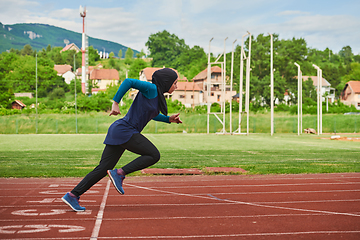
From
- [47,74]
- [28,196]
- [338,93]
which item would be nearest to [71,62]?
[47,74]

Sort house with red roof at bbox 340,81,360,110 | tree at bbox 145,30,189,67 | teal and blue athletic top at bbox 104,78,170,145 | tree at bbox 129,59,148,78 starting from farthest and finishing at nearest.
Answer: tree at bbox 145,30,189,67
tree at bbox 129,59,148,78
house with red roof at bbox 340,81,360,110
teal and blue athletic top at bbox 104,78,170,145

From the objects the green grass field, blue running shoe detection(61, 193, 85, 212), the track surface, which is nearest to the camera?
the track surface

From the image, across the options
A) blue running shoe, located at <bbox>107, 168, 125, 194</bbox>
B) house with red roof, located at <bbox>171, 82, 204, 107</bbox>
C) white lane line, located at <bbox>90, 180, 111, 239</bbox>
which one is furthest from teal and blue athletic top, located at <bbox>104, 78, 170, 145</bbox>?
house with red roof, located at <bbox>171, 82, 204, 107</bbox>

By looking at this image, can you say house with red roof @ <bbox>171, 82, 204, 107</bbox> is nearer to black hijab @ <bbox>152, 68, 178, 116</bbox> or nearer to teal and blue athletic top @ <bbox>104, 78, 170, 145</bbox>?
black hijab @ <bbox>152, 68, 178, 116</bbox>

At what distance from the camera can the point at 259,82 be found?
7225cm

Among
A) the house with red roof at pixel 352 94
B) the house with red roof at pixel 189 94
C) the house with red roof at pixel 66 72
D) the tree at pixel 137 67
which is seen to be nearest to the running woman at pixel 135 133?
the house with red roof at pixel 189 94

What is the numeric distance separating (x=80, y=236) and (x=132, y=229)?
2.14 ft

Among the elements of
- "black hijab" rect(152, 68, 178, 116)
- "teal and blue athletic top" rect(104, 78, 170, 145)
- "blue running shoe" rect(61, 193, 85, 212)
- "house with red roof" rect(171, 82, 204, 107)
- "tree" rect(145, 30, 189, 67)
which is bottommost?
"blue running shoe" rect(61, 193, 85, 212)

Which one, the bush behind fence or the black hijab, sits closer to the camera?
the black hijab

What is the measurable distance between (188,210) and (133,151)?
1307 millimetres

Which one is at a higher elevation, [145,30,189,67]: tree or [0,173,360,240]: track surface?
[145,30,189,67]: tree

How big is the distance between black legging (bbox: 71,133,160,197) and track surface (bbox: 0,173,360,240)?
0.54m

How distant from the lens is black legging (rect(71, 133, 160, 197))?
5.40 m

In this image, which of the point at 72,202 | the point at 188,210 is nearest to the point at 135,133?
the point at 72,202
